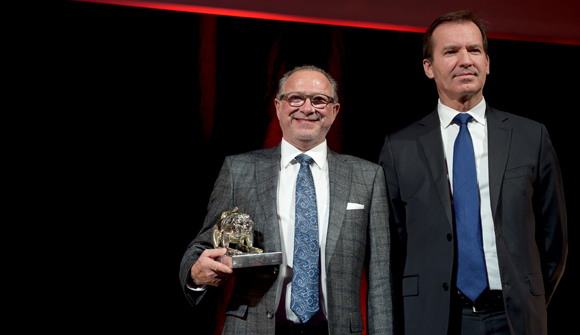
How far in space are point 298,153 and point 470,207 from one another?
74 cm

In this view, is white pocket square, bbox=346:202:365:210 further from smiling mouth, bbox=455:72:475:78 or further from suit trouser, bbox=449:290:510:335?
smiling mouth, bbox=455:72:475:78

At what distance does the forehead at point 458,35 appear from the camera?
2.03 metres

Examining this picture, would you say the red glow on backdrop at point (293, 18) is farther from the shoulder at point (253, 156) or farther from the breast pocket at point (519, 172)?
the breast pocket at point (519, 172)

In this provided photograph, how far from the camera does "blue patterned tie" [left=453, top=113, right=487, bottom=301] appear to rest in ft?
5.79

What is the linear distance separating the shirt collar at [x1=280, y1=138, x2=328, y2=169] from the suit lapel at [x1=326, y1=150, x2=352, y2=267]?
0.03 metres

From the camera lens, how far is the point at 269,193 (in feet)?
6.08

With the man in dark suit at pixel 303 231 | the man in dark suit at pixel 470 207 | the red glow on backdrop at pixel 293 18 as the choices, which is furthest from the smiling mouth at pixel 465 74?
the red glow on backdrop at pixel 293 18

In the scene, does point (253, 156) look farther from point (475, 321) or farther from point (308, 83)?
point (475, 321)

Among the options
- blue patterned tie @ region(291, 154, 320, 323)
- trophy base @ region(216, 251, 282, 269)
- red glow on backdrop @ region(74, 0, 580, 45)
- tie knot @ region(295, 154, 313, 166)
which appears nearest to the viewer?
trophy base @ region(216, 251, 282, 269)

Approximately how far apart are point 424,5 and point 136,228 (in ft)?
7.46

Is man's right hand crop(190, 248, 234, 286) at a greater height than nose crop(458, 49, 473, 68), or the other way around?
nose crop(458, 49, 473, 68)

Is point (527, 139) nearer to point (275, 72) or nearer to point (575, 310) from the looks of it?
point (275, 72)

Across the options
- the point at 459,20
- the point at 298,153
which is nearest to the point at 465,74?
the point at 459,20

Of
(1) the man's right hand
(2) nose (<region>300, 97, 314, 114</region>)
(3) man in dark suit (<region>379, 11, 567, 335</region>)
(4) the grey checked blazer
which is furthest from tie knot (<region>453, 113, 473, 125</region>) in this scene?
(1) the man's right hand
